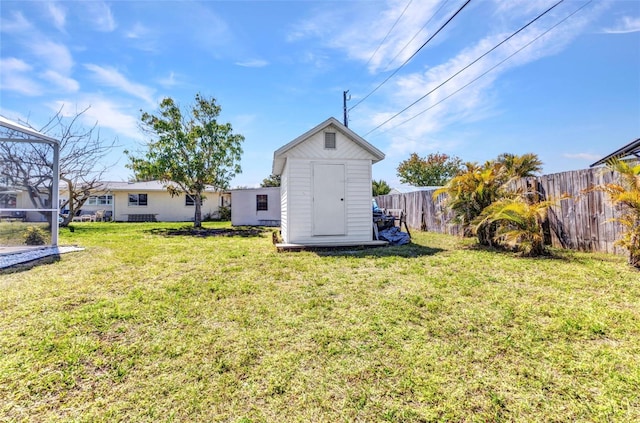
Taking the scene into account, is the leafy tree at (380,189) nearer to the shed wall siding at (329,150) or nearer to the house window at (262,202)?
the house window at (262,202)

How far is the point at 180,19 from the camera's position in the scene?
7.14 m

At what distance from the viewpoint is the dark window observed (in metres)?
18.0

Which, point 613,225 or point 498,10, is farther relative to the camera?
point 498,10

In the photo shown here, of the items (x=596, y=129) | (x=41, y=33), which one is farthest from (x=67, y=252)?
(x=596, y=129)

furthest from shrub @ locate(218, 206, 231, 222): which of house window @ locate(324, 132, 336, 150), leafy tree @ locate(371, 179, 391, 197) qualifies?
house window @ locate(324, 132, 336, 150)

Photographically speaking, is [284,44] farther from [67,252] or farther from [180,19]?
[67,252]

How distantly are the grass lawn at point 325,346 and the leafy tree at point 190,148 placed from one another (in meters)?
9.87

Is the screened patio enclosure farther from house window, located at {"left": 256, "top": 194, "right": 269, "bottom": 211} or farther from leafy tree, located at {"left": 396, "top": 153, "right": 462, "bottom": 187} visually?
leafy tree, located at {"left": 396, "top": 153, "right": 462, "bottom": 187}

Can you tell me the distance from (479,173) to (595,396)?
6383mm

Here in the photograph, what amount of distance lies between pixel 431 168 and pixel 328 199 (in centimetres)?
3172

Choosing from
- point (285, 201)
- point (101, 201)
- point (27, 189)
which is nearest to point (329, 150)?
point (285, 201)

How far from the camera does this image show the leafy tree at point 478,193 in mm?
7176

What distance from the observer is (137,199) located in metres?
21.0

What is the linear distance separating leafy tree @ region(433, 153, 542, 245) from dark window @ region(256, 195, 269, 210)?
39.8 feet
